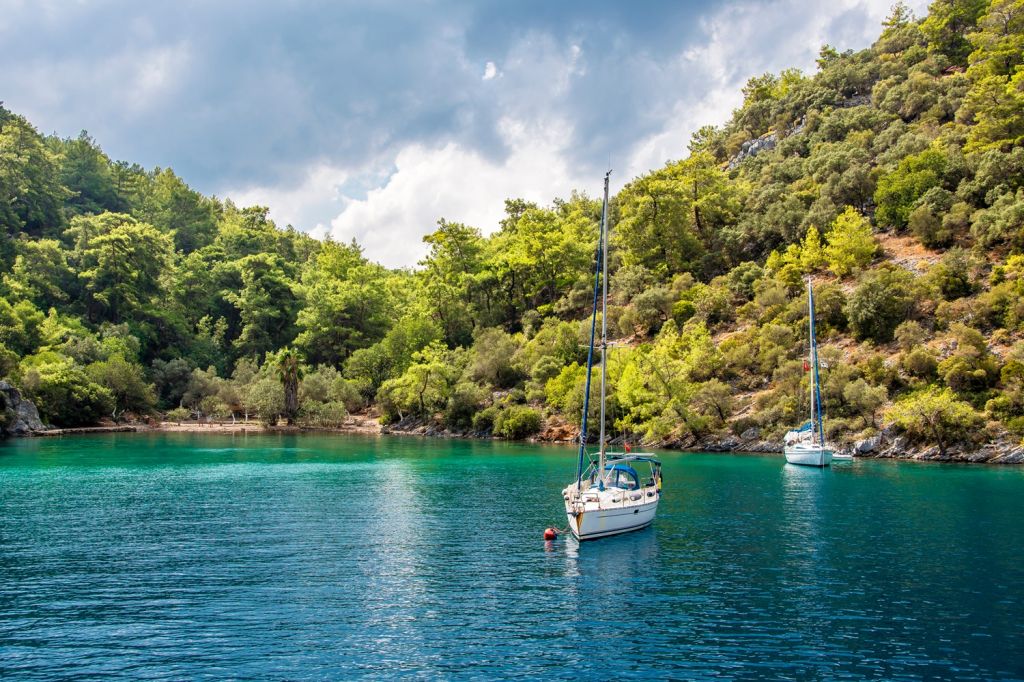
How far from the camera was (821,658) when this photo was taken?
57.9 ft

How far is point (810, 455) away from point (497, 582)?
40.7 metres

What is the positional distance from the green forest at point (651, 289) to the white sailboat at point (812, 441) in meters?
2.91

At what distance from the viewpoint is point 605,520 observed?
1205 inches

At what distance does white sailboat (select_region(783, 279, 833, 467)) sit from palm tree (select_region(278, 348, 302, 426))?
68.3 meters

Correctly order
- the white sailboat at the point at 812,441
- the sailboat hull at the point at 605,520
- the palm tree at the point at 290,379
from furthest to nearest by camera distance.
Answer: the palm tree at the point at 290,379, the white sailboat at the point at 812,441, the sailboat hull at the point at 605,520

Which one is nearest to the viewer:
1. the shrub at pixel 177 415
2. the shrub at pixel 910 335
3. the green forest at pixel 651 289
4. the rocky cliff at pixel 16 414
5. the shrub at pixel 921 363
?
the shrub at pixel 921 363

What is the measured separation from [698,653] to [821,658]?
9.97 feet

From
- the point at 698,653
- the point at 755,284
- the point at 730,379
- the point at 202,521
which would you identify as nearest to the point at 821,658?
the point at 698,653

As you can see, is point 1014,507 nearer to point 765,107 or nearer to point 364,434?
point 364,434

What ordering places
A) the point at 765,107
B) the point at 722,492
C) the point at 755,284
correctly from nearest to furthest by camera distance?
the point at 722,492, the point at 755,284, the point at 765,107

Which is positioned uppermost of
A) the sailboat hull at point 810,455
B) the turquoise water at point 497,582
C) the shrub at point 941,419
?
the shrub at point 941,419

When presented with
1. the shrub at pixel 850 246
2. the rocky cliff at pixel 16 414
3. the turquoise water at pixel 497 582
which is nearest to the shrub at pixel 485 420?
the turquoise water at pixel 497 582

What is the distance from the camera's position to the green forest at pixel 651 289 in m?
72.7

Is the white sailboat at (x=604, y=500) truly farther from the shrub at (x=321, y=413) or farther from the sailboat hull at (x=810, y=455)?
the shrub at (x=321, y=413)
